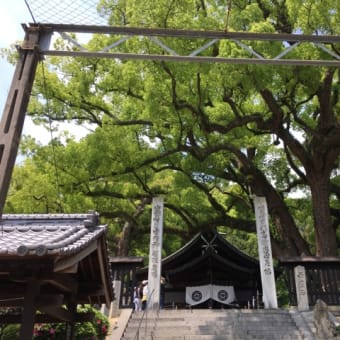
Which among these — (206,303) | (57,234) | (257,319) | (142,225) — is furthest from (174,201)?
(57,234)

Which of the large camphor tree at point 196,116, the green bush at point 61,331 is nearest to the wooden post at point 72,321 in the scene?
the green bush at point 61,331

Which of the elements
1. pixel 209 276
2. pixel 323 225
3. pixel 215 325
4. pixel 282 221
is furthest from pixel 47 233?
pixel 209 276

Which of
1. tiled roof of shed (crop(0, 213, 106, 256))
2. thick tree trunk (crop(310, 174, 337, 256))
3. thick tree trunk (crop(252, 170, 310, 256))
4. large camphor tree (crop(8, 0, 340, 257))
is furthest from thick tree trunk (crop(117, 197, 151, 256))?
tiled roof of shed (crop(0, 213, 106, 256))

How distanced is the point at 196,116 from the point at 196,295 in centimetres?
983

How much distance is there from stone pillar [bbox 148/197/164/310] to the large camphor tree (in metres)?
1.73

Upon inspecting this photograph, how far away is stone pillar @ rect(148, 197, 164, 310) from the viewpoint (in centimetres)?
1416

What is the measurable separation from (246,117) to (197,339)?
26.3ft

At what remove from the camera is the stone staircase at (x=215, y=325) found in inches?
434

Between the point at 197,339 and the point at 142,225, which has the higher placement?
the point at 142,225

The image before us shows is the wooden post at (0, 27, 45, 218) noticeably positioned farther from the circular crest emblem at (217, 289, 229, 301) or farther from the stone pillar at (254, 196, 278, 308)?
the circular crest emblem at (217, 289, 229, 301)

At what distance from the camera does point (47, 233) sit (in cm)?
468

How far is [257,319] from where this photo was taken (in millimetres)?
12352

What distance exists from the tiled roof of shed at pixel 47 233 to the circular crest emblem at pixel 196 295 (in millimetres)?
15097

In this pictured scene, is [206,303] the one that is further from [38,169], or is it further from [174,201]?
[38,169]
